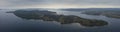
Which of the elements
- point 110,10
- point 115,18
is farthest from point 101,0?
point 115,18

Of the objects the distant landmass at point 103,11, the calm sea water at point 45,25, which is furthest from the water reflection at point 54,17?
the distant landmass at point 103,11

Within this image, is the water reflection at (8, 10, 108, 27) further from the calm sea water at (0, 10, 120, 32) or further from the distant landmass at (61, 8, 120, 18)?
the distant landmass at (61, 8, 120, 18)

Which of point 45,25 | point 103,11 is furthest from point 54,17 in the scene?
point 103,11

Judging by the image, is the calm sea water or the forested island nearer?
the calm sea water

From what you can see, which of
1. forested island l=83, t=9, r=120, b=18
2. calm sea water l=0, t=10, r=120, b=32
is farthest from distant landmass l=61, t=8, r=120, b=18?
calm sea water l=0, t=10, r=120, b=32

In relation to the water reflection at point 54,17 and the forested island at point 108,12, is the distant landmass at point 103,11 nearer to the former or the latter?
the forested island at point 108,12

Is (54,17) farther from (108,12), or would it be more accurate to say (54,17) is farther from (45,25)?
(108,12)
